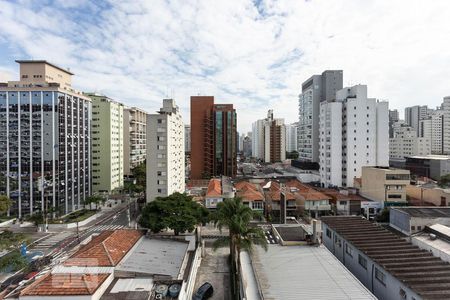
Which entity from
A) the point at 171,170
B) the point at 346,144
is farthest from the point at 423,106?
the point at 171,170

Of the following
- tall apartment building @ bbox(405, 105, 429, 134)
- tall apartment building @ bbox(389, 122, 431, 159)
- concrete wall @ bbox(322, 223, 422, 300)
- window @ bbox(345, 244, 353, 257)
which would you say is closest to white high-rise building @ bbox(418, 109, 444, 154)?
tall apartment building @ bbox(389, 122, 431, 159)

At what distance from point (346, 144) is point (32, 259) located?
221 feet

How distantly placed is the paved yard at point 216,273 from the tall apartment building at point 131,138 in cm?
6623

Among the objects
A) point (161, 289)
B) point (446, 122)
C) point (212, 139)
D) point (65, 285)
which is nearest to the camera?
point (65, 285)

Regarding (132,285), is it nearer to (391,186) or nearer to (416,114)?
(391,186)

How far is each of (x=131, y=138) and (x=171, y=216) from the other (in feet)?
229

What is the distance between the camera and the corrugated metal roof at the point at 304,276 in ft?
64.2

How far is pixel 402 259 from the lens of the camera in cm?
2302

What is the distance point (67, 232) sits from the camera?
48.5m

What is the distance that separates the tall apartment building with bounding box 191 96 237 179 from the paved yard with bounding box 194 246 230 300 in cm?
6445

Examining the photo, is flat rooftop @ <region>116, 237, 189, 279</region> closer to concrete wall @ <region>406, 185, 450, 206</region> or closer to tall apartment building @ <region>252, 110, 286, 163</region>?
concrete wall @ <region>406, 185, 450, 206</region>

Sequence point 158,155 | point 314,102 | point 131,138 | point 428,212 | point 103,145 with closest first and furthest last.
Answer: point 428,212 → point 158,155 → point 103,145 → point 131,138 → point 314,102

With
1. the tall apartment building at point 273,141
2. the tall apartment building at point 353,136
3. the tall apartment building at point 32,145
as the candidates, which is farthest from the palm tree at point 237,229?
the tall apartment building at point 273,141

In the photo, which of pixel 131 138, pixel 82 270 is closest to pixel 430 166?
pixel 131 138
